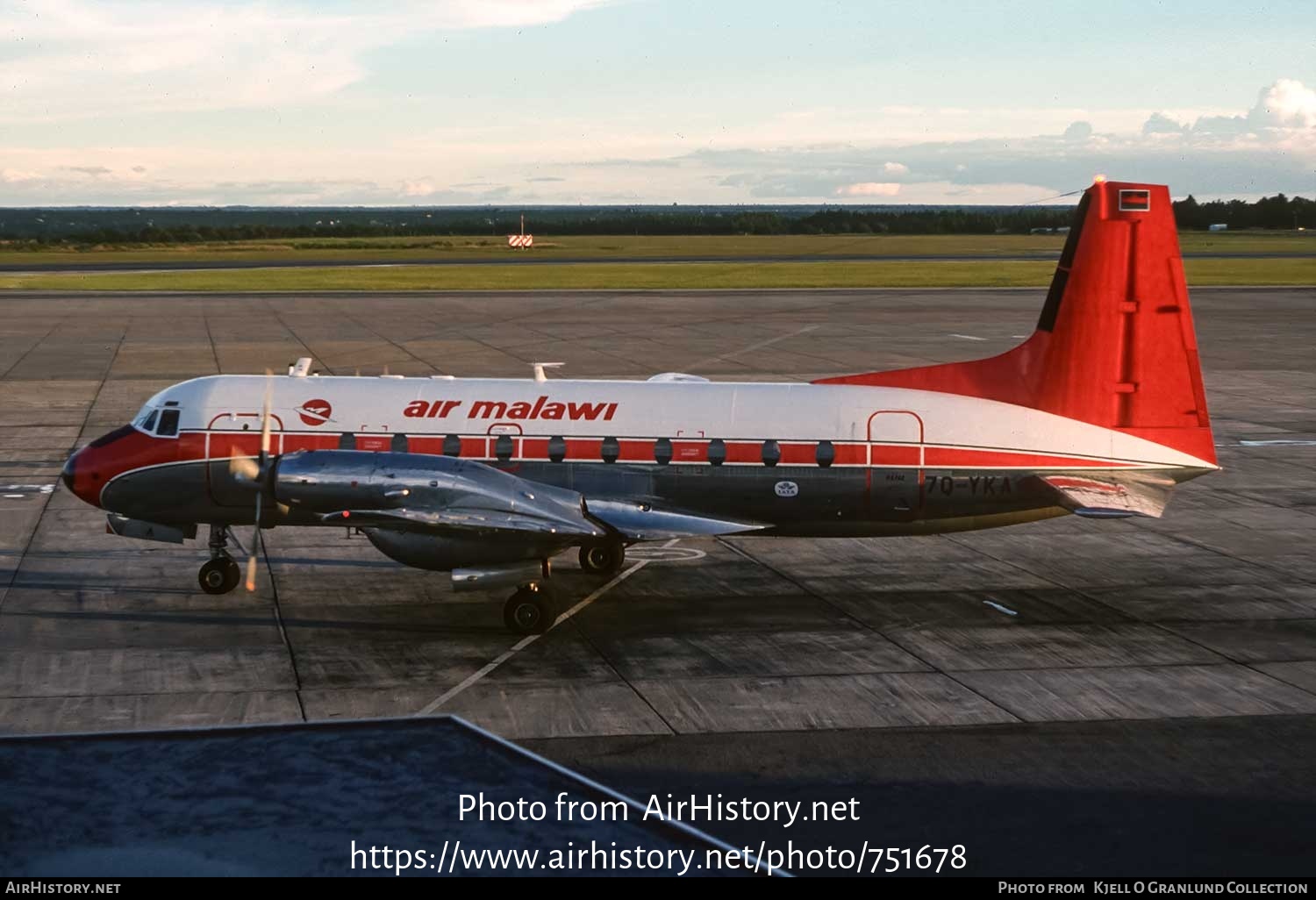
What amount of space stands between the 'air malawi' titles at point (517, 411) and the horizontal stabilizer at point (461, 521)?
8.96ft

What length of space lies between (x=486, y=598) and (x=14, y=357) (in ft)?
135

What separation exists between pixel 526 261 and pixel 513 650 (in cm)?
10434

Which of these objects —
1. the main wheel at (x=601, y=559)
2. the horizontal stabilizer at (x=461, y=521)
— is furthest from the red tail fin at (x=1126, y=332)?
the horizontal stabilizer at (x=461, y=521)

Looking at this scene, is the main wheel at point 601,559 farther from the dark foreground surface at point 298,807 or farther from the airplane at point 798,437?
the dark foreground surface at point 298,807

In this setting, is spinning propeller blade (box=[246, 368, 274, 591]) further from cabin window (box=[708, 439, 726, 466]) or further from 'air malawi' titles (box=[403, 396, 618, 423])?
cabin window (box=[708, 439, 726, 466])

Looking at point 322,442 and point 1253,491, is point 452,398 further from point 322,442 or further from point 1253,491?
point 1253,491

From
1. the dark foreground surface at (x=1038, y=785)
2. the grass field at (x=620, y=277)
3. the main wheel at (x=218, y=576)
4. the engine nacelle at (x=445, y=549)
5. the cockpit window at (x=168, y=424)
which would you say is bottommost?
the dark foreground surface at (x=1038, y=785)

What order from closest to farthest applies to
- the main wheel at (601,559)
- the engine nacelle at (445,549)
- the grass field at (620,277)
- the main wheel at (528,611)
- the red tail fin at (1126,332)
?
the engine nacelle at (445,549) < the main wheel at (528,611) < the red tail fin at (1126,332) < the main wheel at (601,559) < the grass field at (620,277)

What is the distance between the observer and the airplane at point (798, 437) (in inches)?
885

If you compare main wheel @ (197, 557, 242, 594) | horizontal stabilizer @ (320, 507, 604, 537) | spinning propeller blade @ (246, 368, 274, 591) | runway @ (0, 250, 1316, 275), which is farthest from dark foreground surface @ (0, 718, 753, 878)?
runway @ (0, 250, 1316, 275)

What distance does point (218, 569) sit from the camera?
23.2 m

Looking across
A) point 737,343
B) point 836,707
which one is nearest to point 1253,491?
point 836,707

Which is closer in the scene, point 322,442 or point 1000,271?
point 322,442
